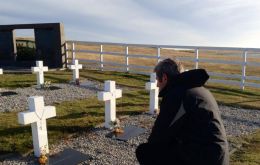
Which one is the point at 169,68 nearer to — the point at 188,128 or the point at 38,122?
the point at 188,128

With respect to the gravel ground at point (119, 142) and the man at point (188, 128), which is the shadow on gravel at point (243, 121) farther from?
the man at point (188, 128)

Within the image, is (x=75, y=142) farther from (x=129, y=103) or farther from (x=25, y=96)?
(x=25, y=96)

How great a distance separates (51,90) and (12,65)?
27.4 feet

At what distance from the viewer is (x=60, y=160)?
5.16 m

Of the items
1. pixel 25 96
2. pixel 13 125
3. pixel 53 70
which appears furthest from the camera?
pixel 53 70

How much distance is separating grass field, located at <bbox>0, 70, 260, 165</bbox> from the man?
2.95 metres

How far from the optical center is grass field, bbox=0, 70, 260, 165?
5.79 metres

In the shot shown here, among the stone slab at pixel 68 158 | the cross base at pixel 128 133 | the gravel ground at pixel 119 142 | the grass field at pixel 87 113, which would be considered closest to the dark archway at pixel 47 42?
the grass field at pixel 87 113

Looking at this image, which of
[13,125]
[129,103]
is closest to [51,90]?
[129,103]

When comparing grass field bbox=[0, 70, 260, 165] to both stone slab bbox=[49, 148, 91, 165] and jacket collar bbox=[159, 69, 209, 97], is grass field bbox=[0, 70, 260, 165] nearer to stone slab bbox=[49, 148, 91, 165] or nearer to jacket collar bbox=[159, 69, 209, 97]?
stone slab bbox=[49, 148, 91, 165]

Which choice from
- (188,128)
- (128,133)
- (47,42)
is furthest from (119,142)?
(47,42)

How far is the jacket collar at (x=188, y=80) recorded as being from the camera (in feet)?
8.99

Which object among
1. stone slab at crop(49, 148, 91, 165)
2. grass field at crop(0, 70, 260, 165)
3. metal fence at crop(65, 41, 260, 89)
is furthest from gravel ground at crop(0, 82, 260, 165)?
metal fence at crop(65, 41, 260, 89)

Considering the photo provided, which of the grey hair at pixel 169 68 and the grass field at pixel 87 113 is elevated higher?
the grey hair at pixel 169 68
